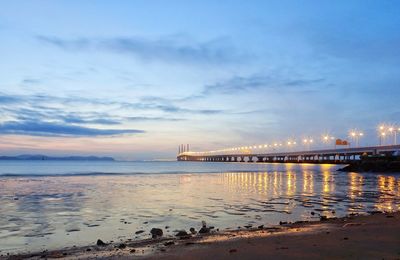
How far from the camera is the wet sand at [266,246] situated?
848cm

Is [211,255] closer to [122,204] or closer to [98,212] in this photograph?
[98,212]

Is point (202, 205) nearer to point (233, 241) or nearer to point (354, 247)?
point (233, 241)

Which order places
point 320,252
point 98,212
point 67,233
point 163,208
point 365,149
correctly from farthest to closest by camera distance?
point 365,149
point 163,208
point 98,212
point 67,233
point 320,252

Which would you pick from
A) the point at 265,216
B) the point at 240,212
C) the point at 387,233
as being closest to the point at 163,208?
the point at 240,212

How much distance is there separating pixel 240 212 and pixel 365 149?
392 ft

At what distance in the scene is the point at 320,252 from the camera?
8.54 m

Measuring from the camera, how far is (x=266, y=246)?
955cm

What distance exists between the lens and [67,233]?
43.2 feet

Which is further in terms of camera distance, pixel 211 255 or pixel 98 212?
pixel 98 212

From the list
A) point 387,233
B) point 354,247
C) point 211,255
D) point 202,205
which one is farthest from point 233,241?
point 202,205

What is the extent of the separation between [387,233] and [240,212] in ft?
27.2

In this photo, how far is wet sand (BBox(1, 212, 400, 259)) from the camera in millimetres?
8477

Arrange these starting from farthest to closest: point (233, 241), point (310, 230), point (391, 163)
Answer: point (391, 163) → point (310, 230) → point (233, 241)

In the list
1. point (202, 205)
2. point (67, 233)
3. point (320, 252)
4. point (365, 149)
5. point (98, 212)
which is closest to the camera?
point (320, 252)
